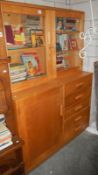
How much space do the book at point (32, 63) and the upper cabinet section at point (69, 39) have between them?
339 mm

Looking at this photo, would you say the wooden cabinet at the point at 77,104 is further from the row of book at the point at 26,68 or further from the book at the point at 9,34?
the book at the point at 9,34

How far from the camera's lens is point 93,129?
241 centimetres

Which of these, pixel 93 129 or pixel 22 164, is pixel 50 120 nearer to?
pixel 22 164

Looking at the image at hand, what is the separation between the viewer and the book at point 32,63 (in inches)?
69.1

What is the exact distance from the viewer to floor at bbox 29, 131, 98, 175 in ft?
5.75

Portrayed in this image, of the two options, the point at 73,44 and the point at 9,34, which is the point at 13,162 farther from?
the point at 73,44

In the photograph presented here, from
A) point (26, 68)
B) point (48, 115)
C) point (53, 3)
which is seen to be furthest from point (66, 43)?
point (48, 115)

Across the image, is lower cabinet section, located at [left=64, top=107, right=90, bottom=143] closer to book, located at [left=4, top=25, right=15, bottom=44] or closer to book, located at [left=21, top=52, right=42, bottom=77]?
book, located at [left=21, top=52, right=42, bottom=77]

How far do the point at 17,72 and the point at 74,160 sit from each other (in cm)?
124

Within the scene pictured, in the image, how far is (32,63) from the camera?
1.81 m

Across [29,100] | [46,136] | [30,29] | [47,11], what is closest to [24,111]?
[29,100]

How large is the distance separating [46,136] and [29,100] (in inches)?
21.8

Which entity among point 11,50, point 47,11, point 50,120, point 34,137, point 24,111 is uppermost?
point 47,11

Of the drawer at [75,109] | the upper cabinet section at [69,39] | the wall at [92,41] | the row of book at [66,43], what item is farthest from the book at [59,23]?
the drawer at [75,109]
